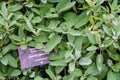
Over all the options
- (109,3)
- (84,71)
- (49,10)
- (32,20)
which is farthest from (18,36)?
(109,3)

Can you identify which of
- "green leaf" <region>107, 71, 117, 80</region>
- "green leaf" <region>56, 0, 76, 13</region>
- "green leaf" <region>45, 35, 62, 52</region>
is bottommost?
"green leaf" <region>107, 71, 117, 80</region>

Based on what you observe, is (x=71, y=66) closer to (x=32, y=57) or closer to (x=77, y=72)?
(x=77, y=72)

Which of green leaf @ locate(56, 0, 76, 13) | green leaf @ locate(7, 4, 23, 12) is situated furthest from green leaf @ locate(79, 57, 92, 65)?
green leaf @ locate(7, 4, 23, 12)

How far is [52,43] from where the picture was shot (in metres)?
1.46

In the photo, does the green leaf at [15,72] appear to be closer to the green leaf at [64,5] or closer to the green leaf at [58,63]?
the green leaf at [58,63]

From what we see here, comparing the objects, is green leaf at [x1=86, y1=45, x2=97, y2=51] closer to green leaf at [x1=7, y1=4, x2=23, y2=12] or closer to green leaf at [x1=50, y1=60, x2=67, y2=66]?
green leaf at [x1=50, y1=60, x2=67, y2=66]

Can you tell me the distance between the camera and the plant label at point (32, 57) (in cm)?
146

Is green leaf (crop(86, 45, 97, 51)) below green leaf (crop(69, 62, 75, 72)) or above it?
above

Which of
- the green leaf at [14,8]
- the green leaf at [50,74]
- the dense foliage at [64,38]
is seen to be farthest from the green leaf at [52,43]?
the green leaf at [14,8]

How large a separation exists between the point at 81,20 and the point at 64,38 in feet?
0.42

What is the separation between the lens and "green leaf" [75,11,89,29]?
4.97 ft

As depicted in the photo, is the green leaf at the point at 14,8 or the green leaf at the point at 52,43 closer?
the green leaf at the point at 52,43

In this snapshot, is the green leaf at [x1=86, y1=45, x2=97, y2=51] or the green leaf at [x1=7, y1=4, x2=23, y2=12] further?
the green leaf at [x1=7, y1=4, x2=23, y2=12]

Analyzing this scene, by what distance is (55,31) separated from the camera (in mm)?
1491
